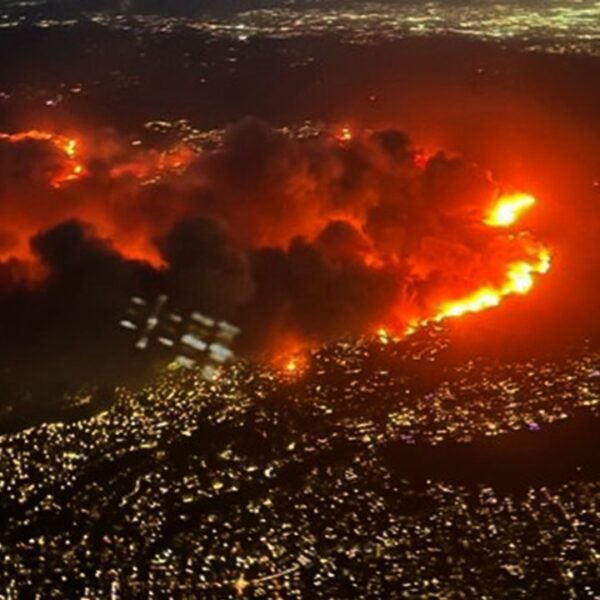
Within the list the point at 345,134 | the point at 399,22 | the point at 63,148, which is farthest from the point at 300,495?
the point at 399,22

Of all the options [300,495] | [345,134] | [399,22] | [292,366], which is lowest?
[399,22]

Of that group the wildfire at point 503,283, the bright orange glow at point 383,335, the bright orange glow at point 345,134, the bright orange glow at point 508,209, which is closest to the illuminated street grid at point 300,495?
the bright orange glow at point 383,335

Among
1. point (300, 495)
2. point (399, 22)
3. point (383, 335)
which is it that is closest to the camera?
point (300, 495)

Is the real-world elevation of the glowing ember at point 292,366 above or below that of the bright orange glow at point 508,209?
below

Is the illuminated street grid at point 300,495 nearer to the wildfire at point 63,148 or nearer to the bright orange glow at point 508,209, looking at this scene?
the bright orange glow at point 508,209

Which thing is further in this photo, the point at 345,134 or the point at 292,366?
the point at 345,134

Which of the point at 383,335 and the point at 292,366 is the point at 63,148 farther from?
the point at 383,335
